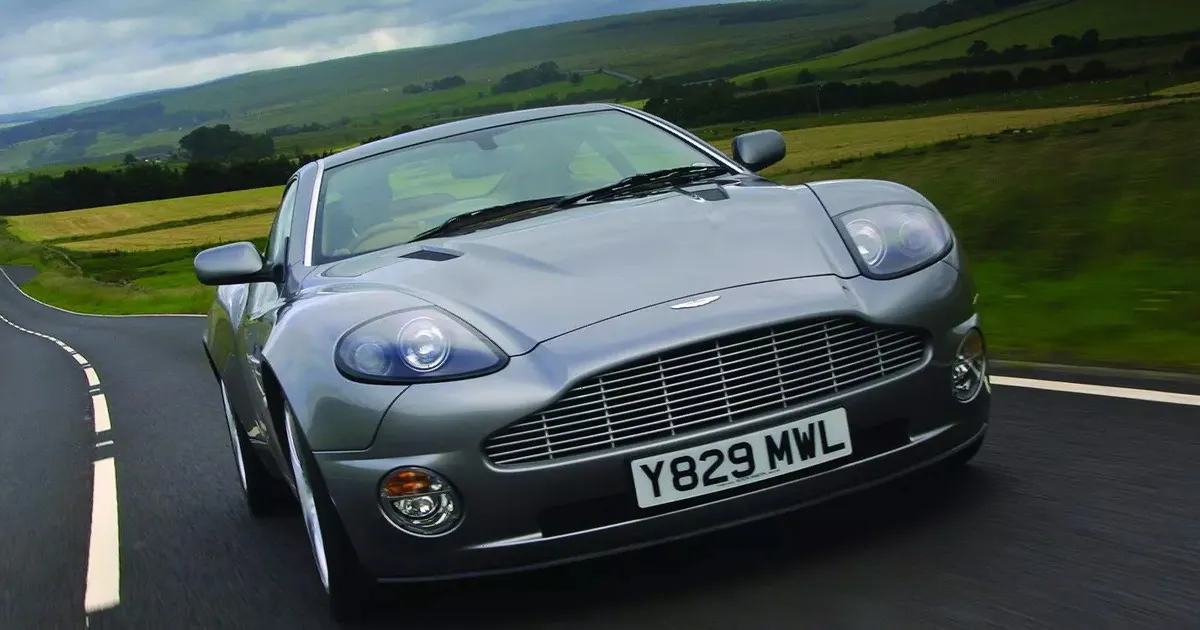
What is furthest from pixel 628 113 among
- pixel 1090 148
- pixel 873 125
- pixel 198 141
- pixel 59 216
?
pixel 198 141

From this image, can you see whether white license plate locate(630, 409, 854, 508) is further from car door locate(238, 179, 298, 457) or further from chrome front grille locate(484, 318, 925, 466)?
car door locate(238, 179, 298, 457)

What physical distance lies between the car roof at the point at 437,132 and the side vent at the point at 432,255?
1059 millimetres

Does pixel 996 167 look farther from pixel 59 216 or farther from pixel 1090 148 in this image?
pixel 59 216

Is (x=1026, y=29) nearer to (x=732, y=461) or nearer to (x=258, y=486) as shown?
(x=258, y=486)

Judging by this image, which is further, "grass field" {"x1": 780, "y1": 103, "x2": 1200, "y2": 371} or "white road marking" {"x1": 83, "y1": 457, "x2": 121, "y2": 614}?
"grass field" {"x1": 780, "y1": 103, "x2": 1200, "y2": 371}

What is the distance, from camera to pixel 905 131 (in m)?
46.3

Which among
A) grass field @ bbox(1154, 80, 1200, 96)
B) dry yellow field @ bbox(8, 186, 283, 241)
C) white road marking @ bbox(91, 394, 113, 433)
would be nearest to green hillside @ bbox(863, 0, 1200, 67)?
grass field @ bbox(1154, 80, 1200, 96)

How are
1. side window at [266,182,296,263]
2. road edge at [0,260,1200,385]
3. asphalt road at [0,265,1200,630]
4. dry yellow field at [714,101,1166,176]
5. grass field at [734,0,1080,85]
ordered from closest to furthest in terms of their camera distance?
asphalt road at [0,265,1200,630] < side window at [266,182,296,263] < road edge at [0,260,1200,385] < dry yellow field at [714,101,1166,176] < grass field at [734,0,1080,85]

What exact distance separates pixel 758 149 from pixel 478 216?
117 cm

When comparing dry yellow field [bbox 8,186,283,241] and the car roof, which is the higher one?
the car roof

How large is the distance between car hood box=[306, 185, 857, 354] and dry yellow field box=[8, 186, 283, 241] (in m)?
72.9

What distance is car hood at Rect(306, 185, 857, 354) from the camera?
3607mm

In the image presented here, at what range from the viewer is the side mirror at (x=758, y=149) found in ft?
17.6

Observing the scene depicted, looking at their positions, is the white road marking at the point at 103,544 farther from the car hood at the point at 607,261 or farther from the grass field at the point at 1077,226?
the grass field at the point at 1077,226
